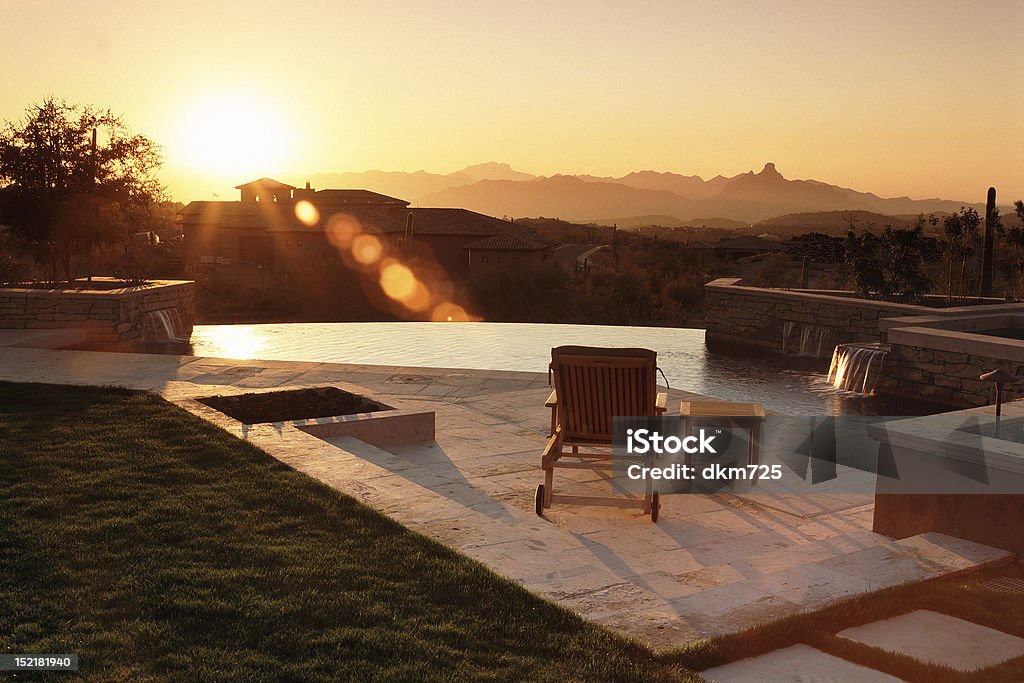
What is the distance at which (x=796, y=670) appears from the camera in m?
3.50

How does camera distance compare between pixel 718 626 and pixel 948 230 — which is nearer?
pixel 718 626

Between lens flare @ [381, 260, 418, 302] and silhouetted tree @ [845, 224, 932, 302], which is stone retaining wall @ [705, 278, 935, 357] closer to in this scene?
silhouetted tree @ [845, 224, 932, 302]

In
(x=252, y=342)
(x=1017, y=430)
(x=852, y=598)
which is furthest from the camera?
(x=252, y=342)

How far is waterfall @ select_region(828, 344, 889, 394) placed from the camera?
40.1 ft

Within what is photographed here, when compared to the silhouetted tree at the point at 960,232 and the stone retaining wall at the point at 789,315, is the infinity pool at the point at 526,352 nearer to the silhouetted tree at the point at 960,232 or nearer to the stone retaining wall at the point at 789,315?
the stone retaining wall at the point at 789,315

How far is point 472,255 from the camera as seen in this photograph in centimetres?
4159

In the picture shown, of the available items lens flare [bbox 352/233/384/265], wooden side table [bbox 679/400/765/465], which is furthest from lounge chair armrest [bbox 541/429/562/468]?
lens flare [bbox 352/233/384/265]

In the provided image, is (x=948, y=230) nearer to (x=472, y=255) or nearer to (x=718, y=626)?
(x=718, y=626)

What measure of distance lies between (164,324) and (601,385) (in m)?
12.0

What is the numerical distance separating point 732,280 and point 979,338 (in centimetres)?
1033

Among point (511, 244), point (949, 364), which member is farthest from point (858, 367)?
point (511, 244)

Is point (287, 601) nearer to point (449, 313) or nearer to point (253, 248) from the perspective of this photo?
point (449, 313)

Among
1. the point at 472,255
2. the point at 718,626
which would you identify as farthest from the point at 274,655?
the point at 472,255

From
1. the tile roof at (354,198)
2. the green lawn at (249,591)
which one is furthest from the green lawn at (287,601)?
the tile roof at (354,198)
